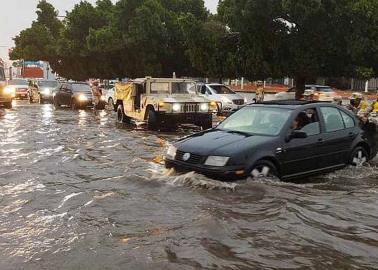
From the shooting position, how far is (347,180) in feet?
29.5

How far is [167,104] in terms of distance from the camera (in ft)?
54.4

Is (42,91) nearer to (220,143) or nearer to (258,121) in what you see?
(258,121)

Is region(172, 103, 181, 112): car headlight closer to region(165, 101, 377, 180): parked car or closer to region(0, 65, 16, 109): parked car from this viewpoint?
region(165, 101, 377, 180): parked car

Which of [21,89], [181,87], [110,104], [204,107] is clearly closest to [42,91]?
[21,89]

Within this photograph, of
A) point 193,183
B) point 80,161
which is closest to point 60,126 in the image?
point 80,161

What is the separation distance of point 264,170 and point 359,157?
105 inches

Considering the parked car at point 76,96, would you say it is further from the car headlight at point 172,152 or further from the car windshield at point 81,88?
the car headlight at point 172,152

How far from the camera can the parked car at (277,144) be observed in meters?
7.71

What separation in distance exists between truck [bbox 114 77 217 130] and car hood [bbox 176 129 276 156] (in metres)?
8.10

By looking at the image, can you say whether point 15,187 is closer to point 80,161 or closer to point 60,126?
point 80,161

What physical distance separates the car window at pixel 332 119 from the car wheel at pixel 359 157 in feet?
1.89

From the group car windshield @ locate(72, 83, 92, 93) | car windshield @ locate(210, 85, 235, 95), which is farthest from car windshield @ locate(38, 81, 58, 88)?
car windshield @ locate(210, 85, 235, 95)

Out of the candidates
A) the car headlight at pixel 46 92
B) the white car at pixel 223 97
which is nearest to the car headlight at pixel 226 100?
the white car at pixel 223 97

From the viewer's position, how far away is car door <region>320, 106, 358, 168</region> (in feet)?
28.9
